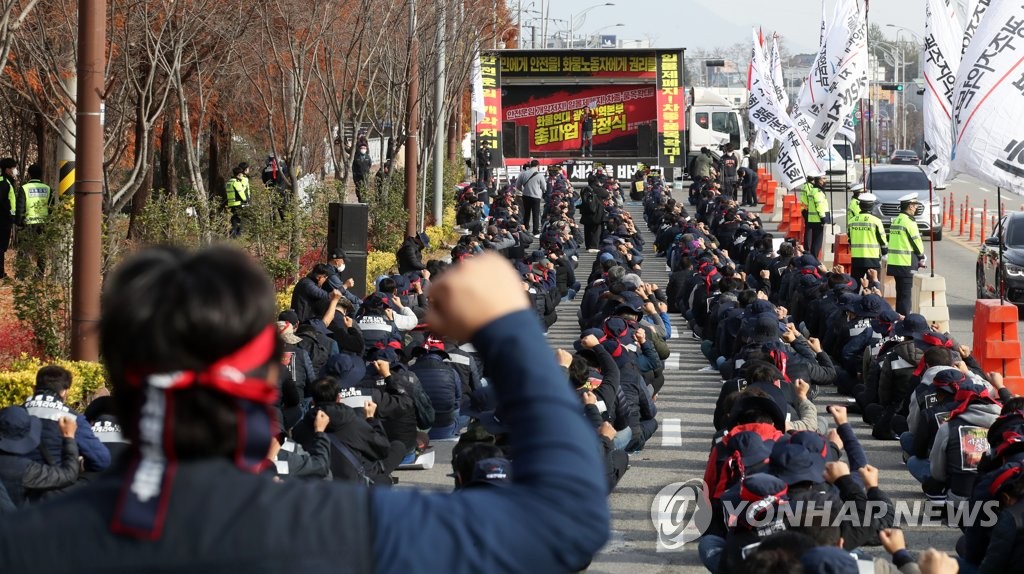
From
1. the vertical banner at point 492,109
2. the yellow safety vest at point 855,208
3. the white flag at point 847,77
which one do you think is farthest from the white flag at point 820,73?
the vertical banner at point 492,109

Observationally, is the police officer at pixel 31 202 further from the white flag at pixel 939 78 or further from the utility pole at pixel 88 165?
the white flag at pixel 939 78

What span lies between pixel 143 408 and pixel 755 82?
98.3ft

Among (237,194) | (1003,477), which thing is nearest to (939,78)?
(1003,477)

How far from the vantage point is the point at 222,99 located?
1231 inches

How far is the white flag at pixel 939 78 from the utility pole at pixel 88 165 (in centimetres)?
952

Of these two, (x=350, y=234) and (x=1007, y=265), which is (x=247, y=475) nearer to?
(x=350, y=234)

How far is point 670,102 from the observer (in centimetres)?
4150

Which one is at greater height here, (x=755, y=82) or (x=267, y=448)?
(x=755, y=82)

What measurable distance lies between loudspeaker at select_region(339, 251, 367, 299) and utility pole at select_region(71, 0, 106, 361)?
27.9 ft

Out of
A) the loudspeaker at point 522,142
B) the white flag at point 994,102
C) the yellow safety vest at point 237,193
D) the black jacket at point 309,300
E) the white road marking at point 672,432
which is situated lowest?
the white road marking at point 672,432

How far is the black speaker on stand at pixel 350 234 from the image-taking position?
20438mm

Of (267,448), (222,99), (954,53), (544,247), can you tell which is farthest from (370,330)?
(222,99)

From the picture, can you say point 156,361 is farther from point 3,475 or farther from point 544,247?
point 544,247

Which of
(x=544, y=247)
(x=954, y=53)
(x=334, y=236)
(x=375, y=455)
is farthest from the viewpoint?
(x=544, y=247)
